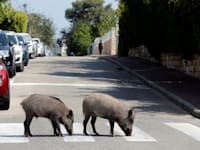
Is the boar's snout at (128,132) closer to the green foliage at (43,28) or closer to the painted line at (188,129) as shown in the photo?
the painted line at (188,129)

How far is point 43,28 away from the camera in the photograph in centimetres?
11256

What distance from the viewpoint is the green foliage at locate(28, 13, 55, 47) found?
10544 cm

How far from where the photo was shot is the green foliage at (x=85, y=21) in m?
98.6

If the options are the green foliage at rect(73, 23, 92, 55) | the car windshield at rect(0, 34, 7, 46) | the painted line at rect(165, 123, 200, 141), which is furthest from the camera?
the green foliage at rect(73, 23, 92, 55)

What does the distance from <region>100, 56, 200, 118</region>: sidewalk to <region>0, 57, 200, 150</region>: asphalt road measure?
28cm

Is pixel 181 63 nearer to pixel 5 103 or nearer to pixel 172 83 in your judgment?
pixel 172 83

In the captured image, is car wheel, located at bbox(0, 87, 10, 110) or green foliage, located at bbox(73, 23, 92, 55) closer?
car wheel, located at bbox(0, 87, 10, 110)

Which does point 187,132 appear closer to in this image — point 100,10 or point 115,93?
point 115,93

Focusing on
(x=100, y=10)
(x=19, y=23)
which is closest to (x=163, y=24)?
(x=19, y=23)

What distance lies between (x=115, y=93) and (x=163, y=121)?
564cm

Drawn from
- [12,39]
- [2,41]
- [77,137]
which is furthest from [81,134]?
[12,39]

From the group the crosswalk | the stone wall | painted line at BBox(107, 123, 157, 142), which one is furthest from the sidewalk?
painted line at BBox(107, 123, 157, 142)

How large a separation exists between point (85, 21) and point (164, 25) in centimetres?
8371

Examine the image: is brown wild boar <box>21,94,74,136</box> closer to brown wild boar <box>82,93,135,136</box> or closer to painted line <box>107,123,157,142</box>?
brown wild boar <box>82,93,135,136</box>
